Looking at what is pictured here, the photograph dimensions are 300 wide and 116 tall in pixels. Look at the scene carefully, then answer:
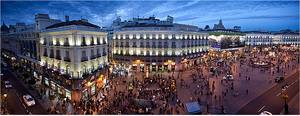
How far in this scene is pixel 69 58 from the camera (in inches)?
640

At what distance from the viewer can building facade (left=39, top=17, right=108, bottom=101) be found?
52.6 ft

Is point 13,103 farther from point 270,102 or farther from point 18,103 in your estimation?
point 270,102

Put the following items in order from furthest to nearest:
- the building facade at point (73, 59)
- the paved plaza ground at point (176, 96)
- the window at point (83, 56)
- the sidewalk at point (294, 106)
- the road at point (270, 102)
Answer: the window at point (83, 56)
the building facade at point (73, 59)
the paved plaza ground at point (176, 96)
the road at point (270, 102)
the sidewalk at point (294, 106)

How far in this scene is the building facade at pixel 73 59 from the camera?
52.6 ft

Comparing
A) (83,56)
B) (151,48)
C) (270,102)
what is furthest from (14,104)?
(151,48)

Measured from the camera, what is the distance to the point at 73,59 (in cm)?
1609

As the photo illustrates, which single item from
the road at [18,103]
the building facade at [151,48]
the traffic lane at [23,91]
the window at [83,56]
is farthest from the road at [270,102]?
the building facade at [151,48]

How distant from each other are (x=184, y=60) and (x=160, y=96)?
13108mm

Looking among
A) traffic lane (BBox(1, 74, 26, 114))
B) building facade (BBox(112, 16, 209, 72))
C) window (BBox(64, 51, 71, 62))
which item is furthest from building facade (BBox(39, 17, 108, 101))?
building facade (BBox(112, 16, 209, 72))

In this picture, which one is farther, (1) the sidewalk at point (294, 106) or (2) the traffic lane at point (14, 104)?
(2) the traffic lane at point (14, 104)

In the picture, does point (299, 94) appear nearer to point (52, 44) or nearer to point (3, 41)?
point (52, 44)

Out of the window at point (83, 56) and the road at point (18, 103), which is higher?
the window at point (83, 56)

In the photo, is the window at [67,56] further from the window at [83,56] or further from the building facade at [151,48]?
the building facade at [151,48]

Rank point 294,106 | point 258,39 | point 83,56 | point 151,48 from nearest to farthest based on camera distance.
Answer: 1. point 294,106
2. point 83,56
3. point 151,48
4. point 258,39
